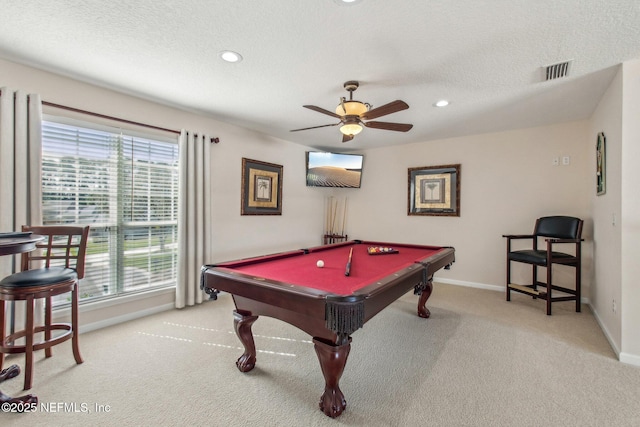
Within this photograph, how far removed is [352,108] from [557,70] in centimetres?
170

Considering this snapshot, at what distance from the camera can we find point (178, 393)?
1745mm

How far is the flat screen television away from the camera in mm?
5012

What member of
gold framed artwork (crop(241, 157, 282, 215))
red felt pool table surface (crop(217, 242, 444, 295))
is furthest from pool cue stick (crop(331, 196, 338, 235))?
red felt pool table surface (crop(217, 242, 444, 295))

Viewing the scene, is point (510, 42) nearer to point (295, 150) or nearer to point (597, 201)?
point (597, 201)

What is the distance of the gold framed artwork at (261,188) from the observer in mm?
4012

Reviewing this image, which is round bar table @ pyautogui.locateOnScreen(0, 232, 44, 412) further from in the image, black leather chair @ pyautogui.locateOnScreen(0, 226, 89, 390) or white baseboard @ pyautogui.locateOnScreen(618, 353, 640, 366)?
white baseboard @ pyautogui.locateOnScreen(618, 353, 640, 366)

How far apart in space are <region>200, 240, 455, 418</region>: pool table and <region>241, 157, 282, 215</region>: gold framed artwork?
6.01 ft

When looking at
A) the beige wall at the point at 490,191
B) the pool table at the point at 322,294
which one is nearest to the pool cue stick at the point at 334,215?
the beige wall at the point at 490,191

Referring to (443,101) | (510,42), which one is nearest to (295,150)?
(443,101)

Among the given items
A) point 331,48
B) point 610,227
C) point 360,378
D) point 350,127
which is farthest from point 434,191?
point 360,378

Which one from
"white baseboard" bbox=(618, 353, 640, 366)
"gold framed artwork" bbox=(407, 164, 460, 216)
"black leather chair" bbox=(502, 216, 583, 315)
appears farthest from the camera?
"gold framed artwork" bbox=(407, 164, 460, 216)

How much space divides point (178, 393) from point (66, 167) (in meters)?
2.27

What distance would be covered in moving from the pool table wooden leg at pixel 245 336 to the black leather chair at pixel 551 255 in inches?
126

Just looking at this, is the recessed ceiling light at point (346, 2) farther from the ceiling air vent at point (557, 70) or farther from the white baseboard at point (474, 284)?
the white baseboard at point (474, 284)
